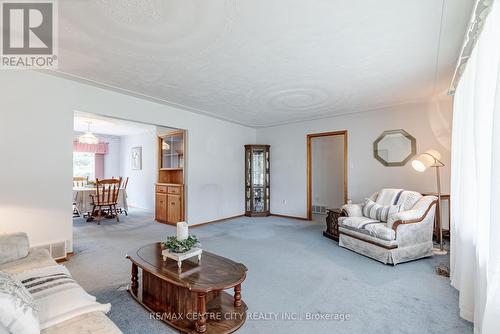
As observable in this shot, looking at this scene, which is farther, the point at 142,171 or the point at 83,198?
the point at 142,171

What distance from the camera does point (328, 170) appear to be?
21.9 feet

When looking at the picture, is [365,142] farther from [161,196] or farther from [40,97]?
[40,97]

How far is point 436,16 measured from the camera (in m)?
1.93

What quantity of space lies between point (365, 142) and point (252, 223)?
9.75 ft

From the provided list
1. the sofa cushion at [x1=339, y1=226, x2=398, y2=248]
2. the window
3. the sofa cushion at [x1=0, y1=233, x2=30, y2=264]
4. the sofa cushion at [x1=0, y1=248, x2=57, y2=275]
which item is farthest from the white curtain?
the window

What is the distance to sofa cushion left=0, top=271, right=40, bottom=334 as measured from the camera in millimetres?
959

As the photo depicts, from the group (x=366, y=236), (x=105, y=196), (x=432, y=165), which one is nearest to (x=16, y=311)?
(x=366, y=236)

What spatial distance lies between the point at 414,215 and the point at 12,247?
4287mm

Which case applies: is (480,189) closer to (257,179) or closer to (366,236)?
(366,236)

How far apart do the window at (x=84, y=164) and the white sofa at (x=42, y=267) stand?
704cm

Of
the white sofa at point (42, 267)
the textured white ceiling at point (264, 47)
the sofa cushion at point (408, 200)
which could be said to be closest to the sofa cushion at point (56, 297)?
the white sofa at point (42, 267)

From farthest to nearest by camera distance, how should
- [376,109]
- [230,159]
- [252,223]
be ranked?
[230,159] → [252,223] → [376,109]

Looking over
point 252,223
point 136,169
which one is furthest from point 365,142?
point 136,169

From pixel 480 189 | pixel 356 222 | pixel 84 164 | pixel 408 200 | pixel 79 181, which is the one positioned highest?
pixel 84 164
